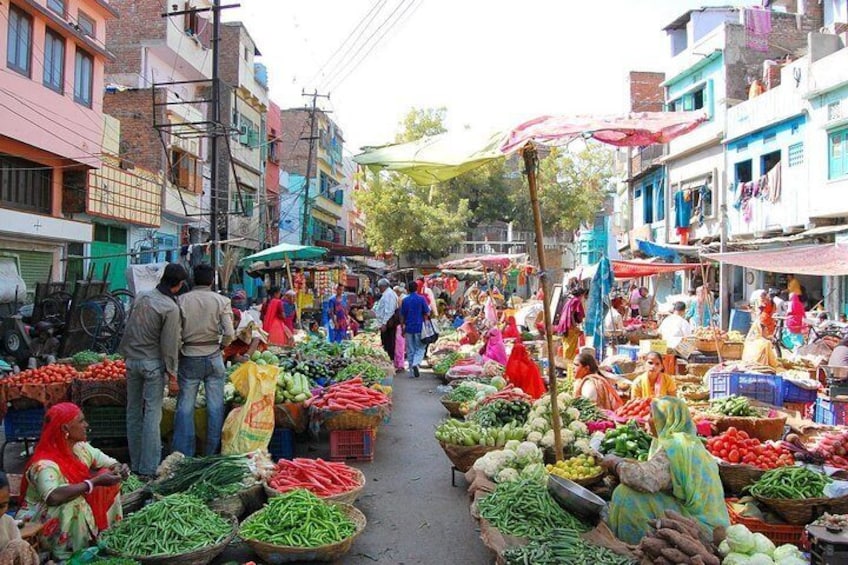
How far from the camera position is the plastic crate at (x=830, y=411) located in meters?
8.18

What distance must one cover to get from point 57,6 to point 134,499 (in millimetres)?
16351

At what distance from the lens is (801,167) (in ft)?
62.1

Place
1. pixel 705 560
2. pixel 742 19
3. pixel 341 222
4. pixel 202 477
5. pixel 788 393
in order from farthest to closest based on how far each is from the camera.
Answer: pixel 341 222 → pixel 742 19 → pixel 788 393 → pixel 202 477 → pixel 705 560

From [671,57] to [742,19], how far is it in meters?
4.32

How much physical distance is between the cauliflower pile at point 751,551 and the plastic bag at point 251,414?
422 cm

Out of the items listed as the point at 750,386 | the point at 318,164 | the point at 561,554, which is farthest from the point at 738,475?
the point at 318,164

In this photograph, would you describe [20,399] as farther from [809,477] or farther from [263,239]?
[263,239]

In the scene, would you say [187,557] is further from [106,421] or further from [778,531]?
[778,531]

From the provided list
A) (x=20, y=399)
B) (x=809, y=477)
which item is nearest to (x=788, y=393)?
(x=809, y=477)

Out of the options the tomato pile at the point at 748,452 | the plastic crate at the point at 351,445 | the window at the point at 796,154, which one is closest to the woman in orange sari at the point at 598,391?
the tomato pile at the point at 748,452

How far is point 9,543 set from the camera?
3336mm

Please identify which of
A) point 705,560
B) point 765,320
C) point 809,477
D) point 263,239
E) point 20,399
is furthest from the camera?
point 263,239

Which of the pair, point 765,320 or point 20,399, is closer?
point 20,399

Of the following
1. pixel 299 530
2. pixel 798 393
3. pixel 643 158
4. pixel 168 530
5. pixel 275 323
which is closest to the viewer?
pixel 168 530
